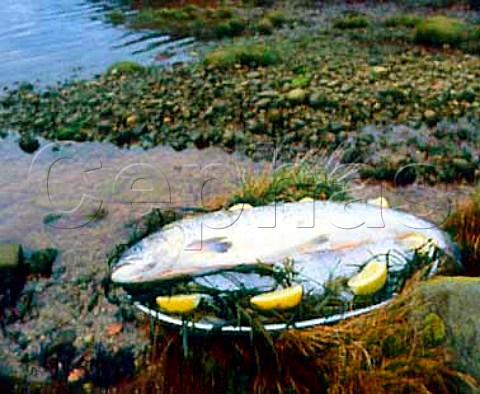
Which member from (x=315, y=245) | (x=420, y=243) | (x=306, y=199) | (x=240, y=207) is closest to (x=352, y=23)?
(x=306, y=199)

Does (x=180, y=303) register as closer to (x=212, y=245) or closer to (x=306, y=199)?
(x=212, y=245)

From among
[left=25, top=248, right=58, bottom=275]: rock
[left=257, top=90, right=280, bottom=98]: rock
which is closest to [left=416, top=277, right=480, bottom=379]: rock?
[left=25, top=248, right=58, bottom=275]: rock

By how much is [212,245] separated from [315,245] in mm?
508

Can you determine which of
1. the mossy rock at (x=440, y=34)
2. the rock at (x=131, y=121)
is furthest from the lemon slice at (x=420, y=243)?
the mossy rock at (x=440, y=34)

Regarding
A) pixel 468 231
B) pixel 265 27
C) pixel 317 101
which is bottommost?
pixel 265 27

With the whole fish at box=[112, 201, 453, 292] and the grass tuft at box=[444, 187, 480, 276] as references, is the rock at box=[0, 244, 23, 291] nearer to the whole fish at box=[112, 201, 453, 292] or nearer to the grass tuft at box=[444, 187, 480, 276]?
the whole fish at box=[112, 201, 453, 292]

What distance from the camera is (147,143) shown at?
648 cm

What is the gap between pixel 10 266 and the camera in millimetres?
4254

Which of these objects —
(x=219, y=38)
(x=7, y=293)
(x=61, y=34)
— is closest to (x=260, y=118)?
(x=7, y=293)

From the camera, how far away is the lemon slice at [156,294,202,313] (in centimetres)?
278

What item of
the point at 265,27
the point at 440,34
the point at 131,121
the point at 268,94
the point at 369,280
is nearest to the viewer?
the point at 369,280

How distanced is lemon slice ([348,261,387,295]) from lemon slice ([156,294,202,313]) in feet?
2.30

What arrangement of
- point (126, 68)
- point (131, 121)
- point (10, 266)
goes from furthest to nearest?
1. point (126, 68)
2. point (131, 121)
3. point (10, 266)

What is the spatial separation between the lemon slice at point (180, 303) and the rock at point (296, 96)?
14.6 feet
